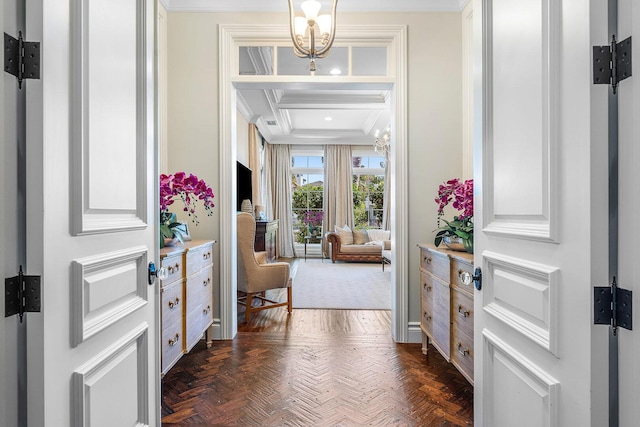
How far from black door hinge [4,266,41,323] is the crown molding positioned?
9.52 ft

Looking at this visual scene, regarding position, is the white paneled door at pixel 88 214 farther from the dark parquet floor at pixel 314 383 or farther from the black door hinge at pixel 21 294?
the dark parquet floor at pixel 314 383

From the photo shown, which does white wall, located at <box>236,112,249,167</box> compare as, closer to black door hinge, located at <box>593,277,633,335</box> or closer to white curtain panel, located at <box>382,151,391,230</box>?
white curtain panel, located at <box>382,151,391,230</box>

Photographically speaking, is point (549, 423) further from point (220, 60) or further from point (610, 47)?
point (220, 60)

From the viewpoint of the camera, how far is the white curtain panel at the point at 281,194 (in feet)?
28.2

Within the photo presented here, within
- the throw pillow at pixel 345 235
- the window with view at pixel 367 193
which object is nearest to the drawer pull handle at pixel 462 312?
the throw pillow at pixel 345 235

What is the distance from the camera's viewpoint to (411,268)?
3084 mm

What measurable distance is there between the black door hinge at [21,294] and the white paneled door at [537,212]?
3.93 ft

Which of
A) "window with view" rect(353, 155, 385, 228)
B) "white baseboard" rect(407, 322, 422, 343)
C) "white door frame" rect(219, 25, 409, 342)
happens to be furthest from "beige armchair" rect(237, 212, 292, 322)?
"window with view" rect(353, 155, 385, 228)

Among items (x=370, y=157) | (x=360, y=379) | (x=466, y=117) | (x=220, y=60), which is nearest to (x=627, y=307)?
(x=360, y=379)

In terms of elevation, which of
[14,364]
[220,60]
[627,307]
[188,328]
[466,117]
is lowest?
[188,328]

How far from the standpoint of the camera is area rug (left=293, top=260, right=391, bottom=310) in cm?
426

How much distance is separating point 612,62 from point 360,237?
7.48 m

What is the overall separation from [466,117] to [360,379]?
2.16m

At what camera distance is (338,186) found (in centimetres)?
870
